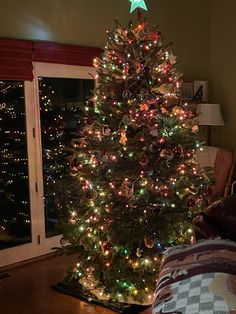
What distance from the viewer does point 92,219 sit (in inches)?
115

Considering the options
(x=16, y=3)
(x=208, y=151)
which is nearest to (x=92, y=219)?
(x=16, y=3)

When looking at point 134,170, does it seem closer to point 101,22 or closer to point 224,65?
point 101,22

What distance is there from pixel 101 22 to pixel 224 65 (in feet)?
6.93

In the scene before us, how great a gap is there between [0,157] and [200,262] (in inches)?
116

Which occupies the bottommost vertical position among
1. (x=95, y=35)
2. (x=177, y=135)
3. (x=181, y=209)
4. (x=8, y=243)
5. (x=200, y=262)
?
(x=8, y=243)

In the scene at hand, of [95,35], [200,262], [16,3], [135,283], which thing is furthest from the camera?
[95,35]

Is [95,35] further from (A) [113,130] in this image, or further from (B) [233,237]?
(B) [233,237]

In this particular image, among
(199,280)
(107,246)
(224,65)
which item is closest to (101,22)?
(224,65)

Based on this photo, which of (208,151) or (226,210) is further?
(208,151)

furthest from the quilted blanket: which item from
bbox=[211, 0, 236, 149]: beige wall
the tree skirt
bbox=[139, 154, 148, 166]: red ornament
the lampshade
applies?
bbox=[211, 0, 236, 149]: beige wall

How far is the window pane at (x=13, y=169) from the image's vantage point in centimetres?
385

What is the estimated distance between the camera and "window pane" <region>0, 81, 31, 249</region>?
385 centimetres

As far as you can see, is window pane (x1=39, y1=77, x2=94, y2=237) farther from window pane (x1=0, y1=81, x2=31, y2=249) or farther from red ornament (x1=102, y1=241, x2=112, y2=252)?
red ornament (x1=102, y1=241, x2=112, y2=252)

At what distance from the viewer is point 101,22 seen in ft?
14.6
